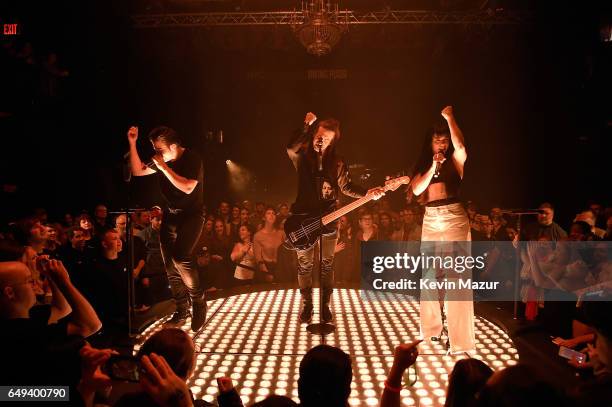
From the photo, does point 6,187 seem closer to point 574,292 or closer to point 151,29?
point 151,29

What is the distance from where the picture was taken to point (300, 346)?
4.80m

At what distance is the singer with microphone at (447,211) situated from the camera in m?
4.56

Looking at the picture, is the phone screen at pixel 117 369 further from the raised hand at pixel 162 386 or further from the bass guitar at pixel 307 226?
the bass guitar at pixel 307 226

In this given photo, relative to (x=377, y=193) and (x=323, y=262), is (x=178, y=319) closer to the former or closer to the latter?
(x=323, y=262)

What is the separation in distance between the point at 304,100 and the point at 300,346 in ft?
23.9

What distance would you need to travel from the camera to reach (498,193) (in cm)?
1013

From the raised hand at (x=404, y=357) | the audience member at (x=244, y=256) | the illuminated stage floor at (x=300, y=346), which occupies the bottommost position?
the illuminated stage floor at (x=300, y=346)

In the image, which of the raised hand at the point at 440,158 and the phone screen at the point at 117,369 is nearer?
the phone screen at the point at 117,369

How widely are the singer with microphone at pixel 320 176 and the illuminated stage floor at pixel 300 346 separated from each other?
639 mm

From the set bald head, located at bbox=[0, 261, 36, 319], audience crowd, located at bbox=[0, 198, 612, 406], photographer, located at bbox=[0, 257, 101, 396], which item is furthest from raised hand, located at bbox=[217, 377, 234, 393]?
bald head, located at bbox=[0, 261, 36, 319]

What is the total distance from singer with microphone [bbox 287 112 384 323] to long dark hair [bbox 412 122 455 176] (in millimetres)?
774

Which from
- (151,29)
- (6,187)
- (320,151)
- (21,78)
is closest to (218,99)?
(151,29)

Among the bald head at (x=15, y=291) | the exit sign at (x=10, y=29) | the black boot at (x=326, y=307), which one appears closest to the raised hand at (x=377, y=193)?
the black boot at (x=326, y=307)

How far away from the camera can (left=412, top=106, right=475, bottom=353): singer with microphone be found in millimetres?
4562
